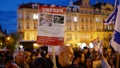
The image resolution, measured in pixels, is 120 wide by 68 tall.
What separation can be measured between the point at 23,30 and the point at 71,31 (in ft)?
40.8

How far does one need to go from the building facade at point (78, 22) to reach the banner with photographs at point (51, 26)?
73164mm

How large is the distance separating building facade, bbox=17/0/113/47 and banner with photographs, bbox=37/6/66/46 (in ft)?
240

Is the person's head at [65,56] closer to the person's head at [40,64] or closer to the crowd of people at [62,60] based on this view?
the crowd of people at [62,60]

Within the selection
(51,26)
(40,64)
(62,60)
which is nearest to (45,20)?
(51,26)

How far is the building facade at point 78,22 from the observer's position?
3280 inches

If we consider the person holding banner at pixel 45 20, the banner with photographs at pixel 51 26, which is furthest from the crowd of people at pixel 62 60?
the person holding banner at pixel 45 20

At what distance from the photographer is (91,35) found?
91.5 meters

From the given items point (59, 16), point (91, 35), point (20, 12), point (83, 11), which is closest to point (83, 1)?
point (83, 11)

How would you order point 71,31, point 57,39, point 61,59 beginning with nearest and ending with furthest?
point 61,59 → point 57,39 → point 71,31

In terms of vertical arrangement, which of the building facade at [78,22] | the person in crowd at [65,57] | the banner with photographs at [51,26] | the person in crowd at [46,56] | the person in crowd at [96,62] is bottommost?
the building facade at [78,22]

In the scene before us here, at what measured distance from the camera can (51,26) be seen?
25.5 ft

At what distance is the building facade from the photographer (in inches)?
3280

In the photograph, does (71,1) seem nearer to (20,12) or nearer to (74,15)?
(74,15)

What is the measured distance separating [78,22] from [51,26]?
8388 cm
